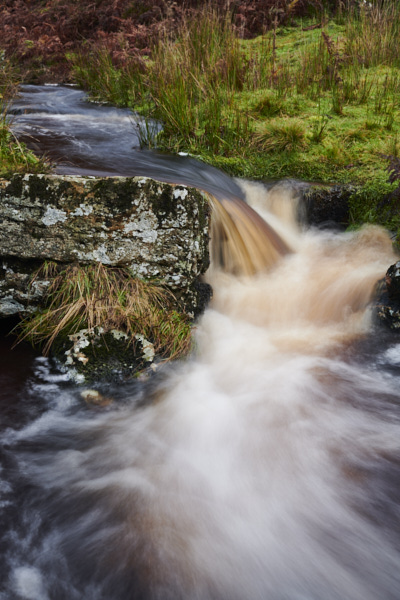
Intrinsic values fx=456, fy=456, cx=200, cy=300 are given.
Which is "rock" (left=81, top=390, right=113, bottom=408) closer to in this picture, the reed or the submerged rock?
the submerged rock

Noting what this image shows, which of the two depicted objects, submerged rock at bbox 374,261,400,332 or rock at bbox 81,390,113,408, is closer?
rock at bbox 81,390,113,408

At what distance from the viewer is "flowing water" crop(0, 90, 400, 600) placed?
1920 millimetres

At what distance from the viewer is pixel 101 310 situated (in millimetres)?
3176

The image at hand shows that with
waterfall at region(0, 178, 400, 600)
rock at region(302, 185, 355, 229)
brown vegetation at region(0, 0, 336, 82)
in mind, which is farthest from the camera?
brown vegetation at region(0, 0, 336, 82)

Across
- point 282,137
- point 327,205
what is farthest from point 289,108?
point 327,205

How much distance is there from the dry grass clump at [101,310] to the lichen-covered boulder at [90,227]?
0.28 feet

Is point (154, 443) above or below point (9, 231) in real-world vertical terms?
below

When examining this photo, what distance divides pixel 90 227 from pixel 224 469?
184 centimetres

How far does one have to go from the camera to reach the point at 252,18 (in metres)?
9.49

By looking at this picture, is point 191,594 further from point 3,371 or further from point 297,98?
point 297,98

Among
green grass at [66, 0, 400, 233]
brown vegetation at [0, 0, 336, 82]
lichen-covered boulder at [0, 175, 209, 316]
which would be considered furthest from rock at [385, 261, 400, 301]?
brown vegetation at [0, 0, 336, 82]

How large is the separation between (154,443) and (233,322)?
4.77 feet

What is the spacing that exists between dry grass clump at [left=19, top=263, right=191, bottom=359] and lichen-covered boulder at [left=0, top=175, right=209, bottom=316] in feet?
0.28

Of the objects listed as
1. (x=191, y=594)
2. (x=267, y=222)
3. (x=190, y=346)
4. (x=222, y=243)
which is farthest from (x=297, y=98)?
(x=191, y=594)
